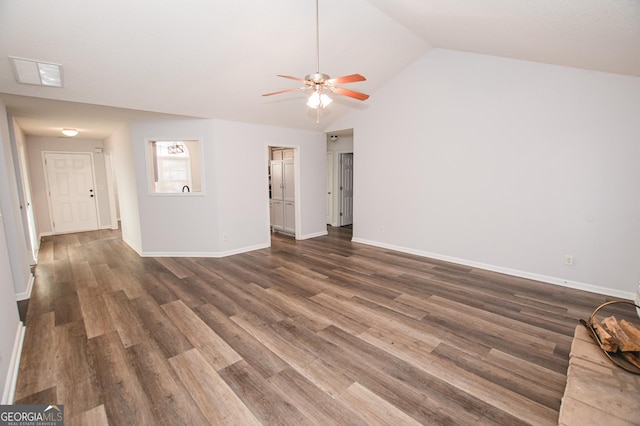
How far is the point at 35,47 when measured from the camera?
106 inches

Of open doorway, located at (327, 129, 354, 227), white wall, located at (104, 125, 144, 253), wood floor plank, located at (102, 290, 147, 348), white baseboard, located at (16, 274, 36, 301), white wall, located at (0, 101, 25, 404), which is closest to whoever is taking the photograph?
white wall, located at (0, 101, 25, 404)

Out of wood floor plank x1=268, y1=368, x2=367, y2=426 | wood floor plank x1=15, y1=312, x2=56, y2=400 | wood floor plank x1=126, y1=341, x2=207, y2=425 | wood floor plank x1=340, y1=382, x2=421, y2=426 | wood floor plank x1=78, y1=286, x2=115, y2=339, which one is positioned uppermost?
wood floor plank x1=15, y1=312, x2=56, y2=400

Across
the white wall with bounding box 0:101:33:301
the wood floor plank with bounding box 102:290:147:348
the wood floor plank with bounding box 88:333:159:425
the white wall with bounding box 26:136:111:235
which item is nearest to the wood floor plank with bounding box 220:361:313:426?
the wood floor plank with bounding box 88:333:159:425

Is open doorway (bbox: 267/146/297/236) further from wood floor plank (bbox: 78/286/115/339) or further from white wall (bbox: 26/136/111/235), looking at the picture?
white wall (bbox: 26/136/111/235)

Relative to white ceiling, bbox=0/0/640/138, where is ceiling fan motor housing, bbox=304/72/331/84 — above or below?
below

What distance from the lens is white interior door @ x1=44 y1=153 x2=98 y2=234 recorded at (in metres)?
7.20

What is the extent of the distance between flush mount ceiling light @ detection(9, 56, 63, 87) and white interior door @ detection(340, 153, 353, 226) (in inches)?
230

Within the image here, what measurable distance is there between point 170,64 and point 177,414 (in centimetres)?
353

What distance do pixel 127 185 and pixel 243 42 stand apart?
161 inches

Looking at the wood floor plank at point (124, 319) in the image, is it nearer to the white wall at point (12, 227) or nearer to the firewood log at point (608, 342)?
the white wall at point (12, 227)

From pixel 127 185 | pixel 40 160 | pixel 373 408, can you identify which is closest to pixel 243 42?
pixel 373 408

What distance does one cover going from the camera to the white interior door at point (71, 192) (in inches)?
283

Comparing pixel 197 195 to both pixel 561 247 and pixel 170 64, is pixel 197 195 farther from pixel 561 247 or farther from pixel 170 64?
pixel 561 247

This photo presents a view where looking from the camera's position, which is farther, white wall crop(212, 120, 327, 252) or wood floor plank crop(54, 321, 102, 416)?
white wall crop(212, 120, 327, 252)
